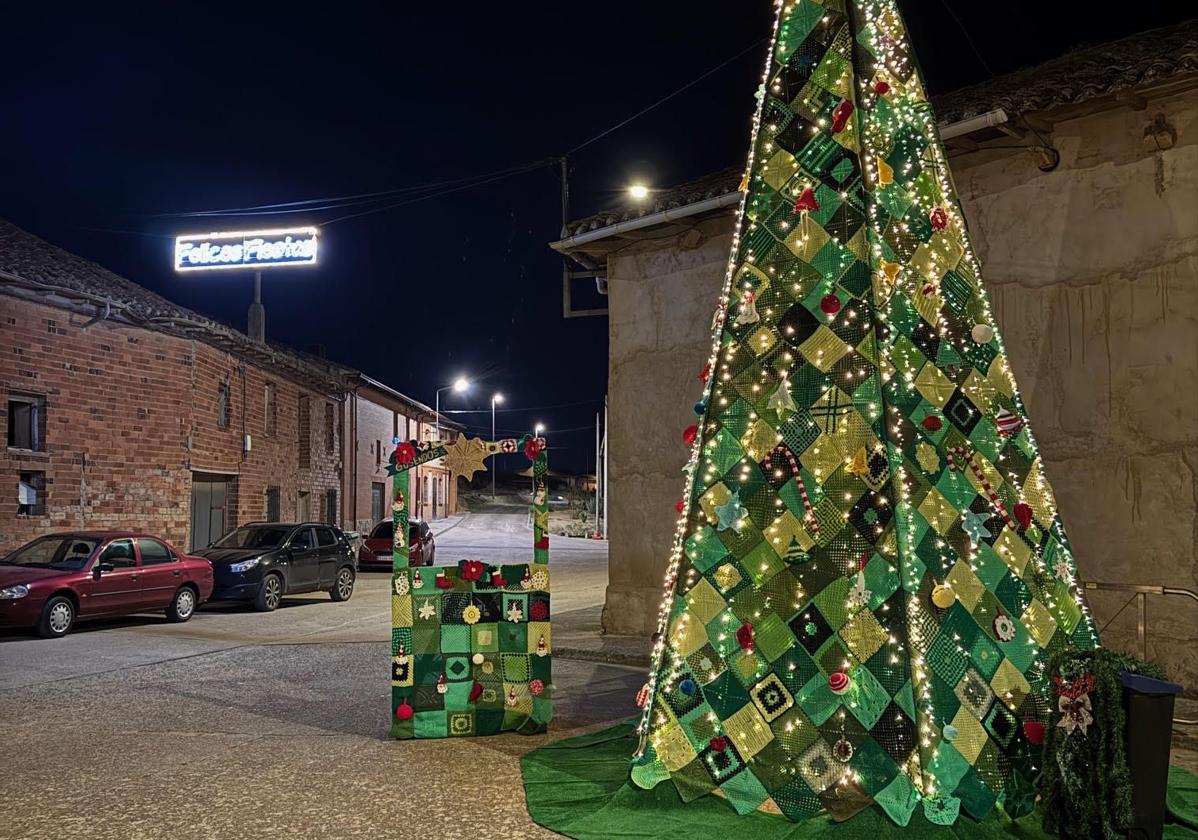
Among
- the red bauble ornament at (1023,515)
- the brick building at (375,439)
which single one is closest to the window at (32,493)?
the brick building at (375,439)

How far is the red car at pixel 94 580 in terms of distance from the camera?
12297 mm

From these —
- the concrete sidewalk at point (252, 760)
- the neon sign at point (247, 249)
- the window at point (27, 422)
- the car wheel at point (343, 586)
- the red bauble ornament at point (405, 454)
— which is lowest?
the car wheel at point (343, 586)

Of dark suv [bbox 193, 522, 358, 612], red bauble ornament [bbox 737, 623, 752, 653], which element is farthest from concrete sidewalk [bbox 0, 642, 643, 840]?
dark suv [bbox 193, 522, 358, 612]

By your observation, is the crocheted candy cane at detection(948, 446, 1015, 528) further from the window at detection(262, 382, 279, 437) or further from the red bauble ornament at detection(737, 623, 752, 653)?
the window at detection(262, 382, 279, 437)

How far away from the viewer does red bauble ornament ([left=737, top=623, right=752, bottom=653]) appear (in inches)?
205

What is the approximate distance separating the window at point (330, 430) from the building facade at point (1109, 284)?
90.0 feet

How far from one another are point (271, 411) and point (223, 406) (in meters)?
3.78

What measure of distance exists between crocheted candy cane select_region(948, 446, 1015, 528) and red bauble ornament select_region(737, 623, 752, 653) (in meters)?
1.41

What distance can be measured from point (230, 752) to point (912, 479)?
15.4ft

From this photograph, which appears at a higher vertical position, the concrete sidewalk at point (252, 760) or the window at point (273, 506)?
the window at point (273, 506)

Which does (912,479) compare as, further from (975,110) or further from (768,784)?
(975,110)

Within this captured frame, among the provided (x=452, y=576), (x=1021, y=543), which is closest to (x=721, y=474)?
(x=1021, y=543)

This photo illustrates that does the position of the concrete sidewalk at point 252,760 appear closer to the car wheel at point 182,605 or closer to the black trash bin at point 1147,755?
the black trash bin at point 1147,755

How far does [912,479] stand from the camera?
5211mm
